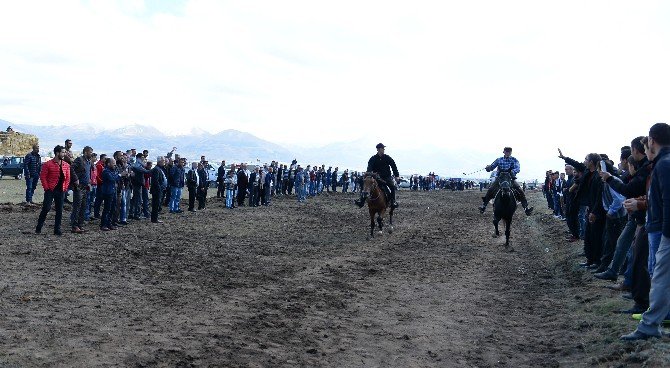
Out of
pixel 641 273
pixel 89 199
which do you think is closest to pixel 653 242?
pixel 641 273

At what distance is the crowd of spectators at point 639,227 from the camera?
6.57 m

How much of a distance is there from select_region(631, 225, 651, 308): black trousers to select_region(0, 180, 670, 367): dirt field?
0.48m


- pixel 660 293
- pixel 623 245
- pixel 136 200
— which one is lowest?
pixel 660 293

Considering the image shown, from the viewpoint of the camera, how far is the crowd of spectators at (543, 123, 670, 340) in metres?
6.57

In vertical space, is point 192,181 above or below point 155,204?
above

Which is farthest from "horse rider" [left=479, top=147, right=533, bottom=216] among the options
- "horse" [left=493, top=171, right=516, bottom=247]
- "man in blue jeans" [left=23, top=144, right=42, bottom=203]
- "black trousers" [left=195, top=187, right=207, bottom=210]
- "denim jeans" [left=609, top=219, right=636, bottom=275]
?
"man in blue jeans" [left=23, top=144, right=42, bottom=203]

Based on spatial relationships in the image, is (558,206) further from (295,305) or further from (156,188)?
(295,305)

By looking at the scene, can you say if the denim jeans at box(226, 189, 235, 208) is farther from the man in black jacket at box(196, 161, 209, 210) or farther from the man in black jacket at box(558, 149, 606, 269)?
the man in black jacket at box(558, 149, 606, 269)

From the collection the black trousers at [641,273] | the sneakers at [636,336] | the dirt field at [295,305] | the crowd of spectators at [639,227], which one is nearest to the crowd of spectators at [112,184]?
the dirt field at [295,305]

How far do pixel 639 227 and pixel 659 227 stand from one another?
5.91 ft

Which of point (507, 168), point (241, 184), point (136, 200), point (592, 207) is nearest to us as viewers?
point (592, 207)

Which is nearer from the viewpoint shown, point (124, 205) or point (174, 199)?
point (124, 205)

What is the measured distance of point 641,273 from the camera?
8.01m

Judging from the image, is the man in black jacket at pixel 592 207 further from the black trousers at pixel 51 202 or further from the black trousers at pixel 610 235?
the black trousers at pixel 51 202
